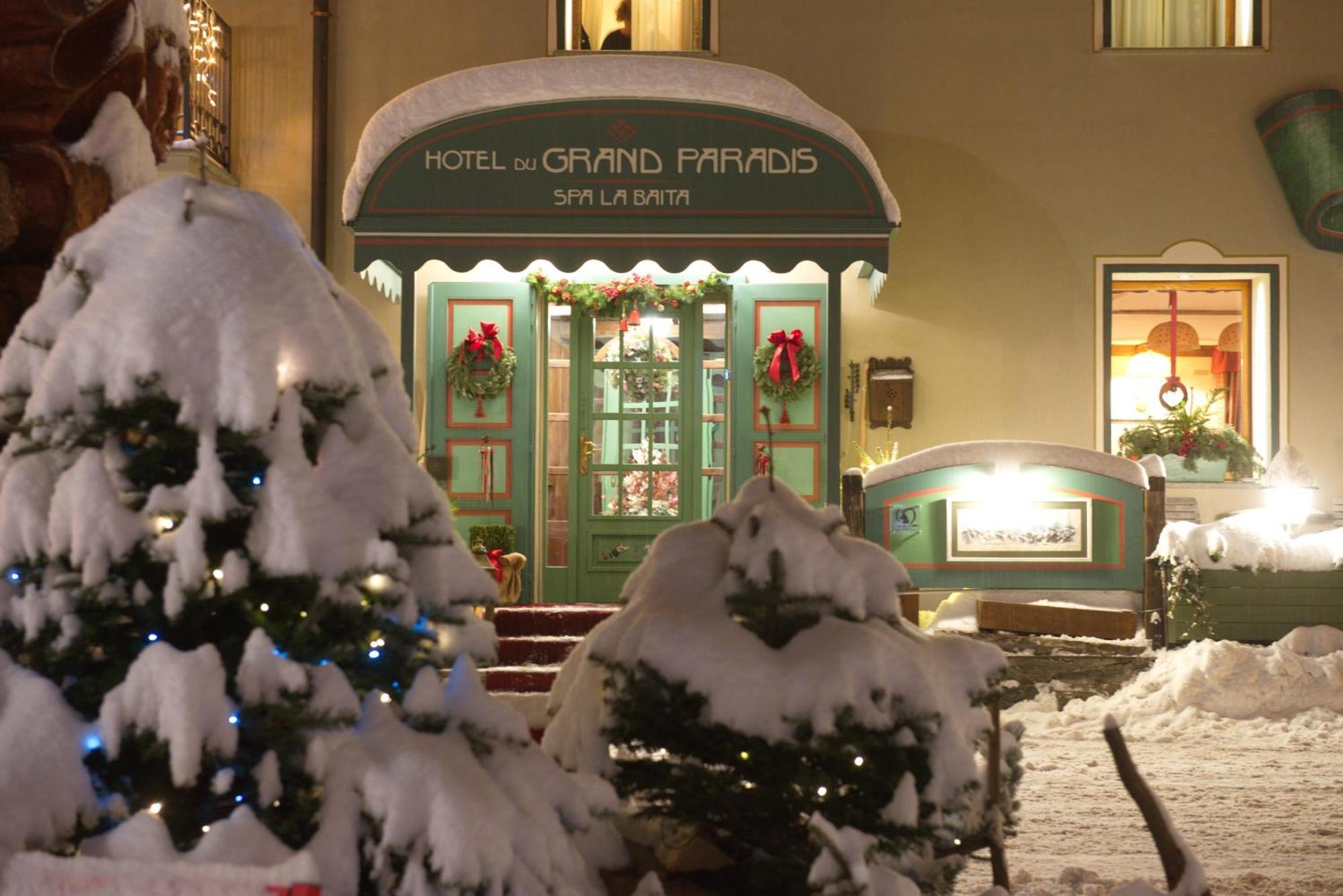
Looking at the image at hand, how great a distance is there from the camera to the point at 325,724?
7.54 feet

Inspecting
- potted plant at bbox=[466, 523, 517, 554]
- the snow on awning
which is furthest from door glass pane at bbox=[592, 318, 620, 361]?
the snow on awning

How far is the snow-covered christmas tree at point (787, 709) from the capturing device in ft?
9.09

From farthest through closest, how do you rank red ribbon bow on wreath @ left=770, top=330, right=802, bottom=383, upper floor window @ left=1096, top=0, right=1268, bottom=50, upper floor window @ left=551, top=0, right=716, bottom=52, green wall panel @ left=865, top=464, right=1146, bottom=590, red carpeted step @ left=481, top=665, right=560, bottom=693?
1. upper floor window @ left=551, top=0, right=716, bottom=52
2. upper floor window @ left=1096, top=0, right=1268, bottom=50
3. red ribbon bow on wreath @ left=770, top=330, right=802, bottom=383
4. green wall panel @ left=865, top=464, right=1146, bottom=590
5. red carpeted step @ left=481, top=665, right=560, bottom=693

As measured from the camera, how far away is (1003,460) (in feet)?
28.2

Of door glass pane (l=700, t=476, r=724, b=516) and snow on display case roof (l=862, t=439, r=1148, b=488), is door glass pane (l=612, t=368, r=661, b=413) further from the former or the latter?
snow on display case roof (l=862, t=439, r=1148, b=488)

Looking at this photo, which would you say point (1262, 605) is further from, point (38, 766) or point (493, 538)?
point (38, 766)

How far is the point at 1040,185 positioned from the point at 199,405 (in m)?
9.34

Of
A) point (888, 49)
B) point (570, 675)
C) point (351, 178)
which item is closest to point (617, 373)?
point (351, 178)

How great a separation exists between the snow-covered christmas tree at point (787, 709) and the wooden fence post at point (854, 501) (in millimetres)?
5234

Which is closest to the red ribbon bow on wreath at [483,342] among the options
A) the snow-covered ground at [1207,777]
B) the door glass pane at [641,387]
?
the door glass pane at [641,387]

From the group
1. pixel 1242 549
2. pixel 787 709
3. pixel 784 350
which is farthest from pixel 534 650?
pixel 787 709

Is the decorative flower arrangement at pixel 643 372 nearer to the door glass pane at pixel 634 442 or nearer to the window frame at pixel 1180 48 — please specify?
the door glass pane at pixel 634 442

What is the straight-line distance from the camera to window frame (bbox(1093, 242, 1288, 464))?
408 inches

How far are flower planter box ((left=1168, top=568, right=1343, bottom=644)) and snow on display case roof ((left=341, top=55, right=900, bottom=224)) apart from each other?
11.1 feet
